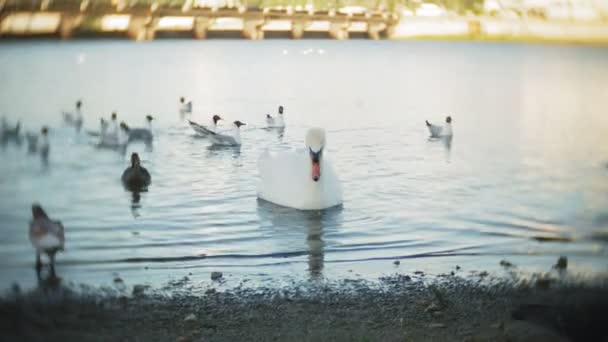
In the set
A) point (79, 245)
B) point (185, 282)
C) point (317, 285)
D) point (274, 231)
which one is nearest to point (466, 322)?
point (317, 285)

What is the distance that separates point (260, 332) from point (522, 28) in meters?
1.98

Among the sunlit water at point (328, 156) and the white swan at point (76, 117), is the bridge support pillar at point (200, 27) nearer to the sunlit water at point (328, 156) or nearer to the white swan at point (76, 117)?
the sunlit water at point (328, 156)

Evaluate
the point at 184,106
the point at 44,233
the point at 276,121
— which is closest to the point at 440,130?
the point at 276,121

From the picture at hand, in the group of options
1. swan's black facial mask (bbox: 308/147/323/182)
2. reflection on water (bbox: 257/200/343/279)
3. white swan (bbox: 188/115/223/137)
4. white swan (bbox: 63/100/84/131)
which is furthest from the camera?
white swan (bbox: 188/115/223/137)

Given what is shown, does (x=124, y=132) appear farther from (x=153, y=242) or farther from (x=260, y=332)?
(x=260, y=332)

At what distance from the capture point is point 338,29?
3.49 m

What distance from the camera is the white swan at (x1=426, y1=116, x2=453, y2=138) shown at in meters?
4.89

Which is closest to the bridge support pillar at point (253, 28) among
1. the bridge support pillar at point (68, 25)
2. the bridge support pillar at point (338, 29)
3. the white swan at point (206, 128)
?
the bridge support pillar at point (338, 29)

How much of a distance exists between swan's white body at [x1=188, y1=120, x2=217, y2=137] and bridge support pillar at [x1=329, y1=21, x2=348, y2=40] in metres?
1.53

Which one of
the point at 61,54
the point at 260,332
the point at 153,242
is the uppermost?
the point at 61,54

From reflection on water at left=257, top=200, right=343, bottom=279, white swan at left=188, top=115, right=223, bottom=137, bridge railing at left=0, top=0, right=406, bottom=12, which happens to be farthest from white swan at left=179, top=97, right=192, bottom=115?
bridge railing at left=0, top=0, right=406, bottom=12

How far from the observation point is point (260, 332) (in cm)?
268

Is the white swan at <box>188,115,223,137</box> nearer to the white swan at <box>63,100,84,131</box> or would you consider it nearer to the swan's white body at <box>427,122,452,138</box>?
the white swan at <box>63,100,84,131</box>

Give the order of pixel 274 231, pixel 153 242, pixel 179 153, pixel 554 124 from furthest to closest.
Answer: pixel 179 153 < pixel 554 124 < pixel 274 231 < pixel 153 242
